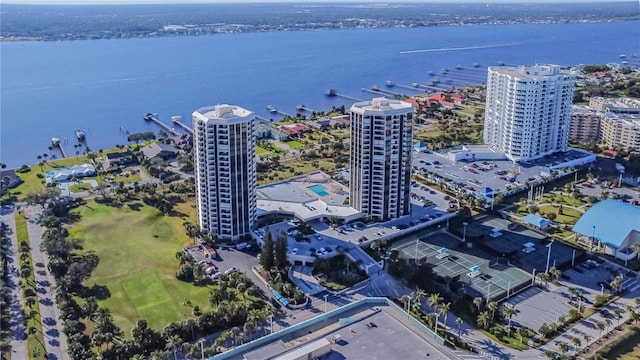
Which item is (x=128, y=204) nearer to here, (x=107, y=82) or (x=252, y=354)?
(x=252, y=354)

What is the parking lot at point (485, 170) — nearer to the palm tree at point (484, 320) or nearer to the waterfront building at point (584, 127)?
the waterfront building at point (584, 127)

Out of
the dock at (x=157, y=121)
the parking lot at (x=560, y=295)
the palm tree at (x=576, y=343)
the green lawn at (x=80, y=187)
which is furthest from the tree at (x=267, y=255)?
the dock at (x=157, y=121)

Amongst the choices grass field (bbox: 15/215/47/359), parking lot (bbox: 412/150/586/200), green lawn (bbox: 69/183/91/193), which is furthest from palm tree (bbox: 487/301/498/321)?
green lawn (bbox: 69/183/91/193)

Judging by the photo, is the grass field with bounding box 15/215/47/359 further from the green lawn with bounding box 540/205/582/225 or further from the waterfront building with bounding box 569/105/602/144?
the waterfront building with bounding box 569/105/602/144

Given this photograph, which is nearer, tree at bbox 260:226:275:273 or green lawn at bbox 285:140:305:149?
tree at bbox 260:226:275:273

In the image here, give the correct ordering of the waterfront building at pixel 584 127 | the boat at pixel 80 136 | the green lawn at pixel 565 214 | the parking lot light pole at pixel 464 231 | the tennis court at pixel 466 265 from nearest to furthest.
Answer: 1. the tennis court at pixel 466 265
2. the parking lot light pole at pixel 464 231
3. the green lawn at pixel 565 214
4. the waterfront building at pixel 584 127
5. the boat at pixel 80 136
